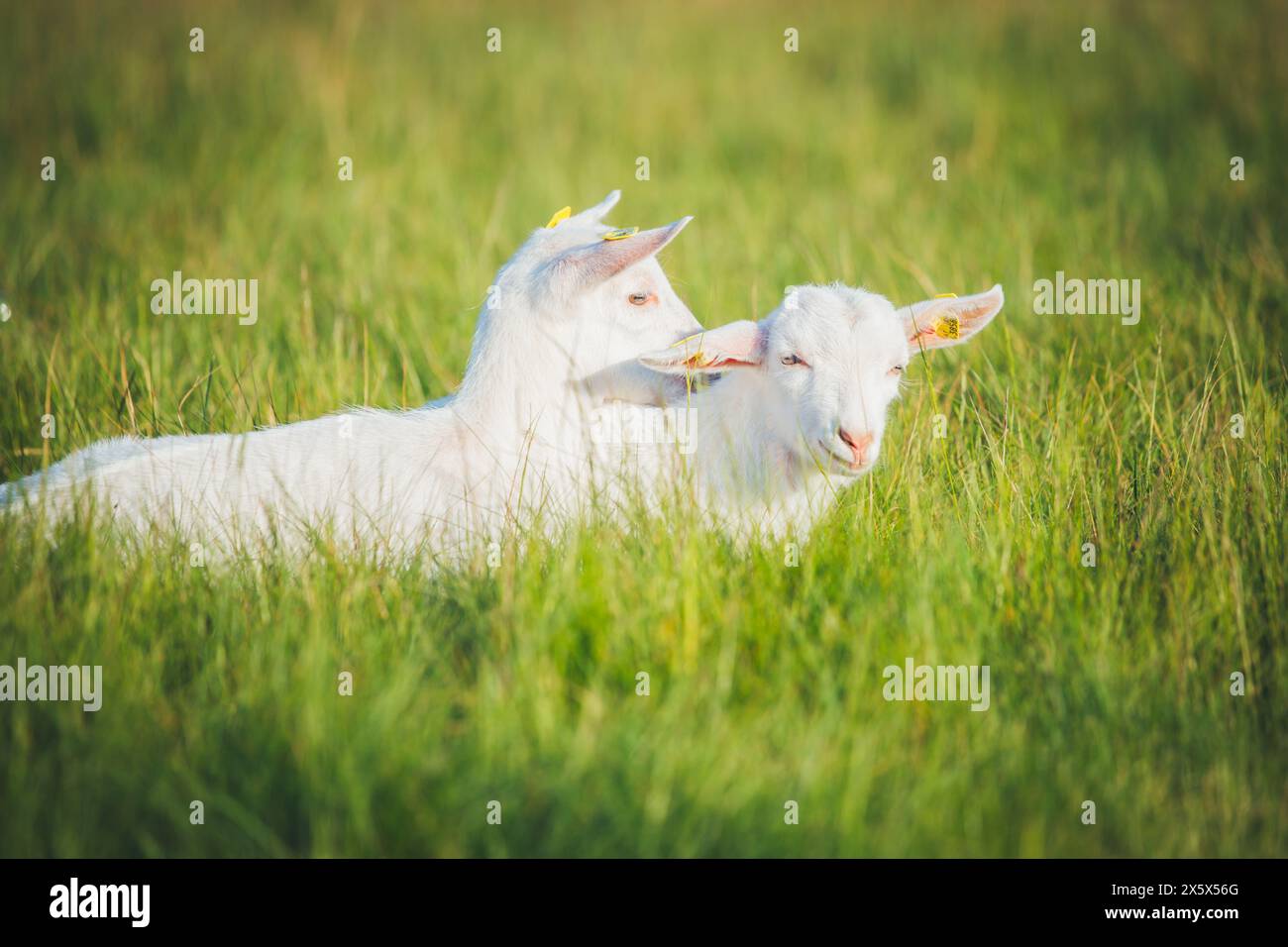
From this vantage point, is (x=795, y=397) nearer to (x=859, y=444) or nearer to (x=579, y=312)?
(x=859, y=444)

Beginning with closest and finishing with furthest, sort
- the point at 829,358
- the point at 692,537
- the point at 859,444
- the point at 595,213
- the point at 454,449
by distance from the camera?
the point at 692,537 → the point at 859,444 → the point at 829,358 → the point at 454,449 → the point at 595,213

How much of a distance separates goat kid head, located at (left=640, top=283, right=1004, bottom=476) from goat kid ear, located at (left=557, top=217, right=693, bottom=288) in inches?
11.9

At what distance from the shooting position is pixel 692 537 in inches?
131

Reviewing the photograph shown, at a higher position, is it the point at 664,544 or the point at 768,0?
the point at 768,0

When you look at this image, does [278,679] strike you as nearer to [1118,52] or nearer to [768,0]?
[1118,52]

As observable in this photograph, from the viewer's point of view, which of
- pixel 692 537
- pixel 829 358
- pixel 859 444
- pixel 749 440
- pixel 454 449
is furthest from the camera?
pixel 749 440

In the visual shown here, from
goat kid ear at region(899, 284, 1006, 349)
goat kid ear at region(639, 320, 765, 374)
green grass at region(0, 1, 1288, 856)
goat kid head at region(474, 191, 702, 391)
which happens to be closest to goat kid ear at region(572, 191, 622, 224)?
goat kid head at region(474, 191, 702, 391)

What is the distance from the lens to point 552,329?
Result: 4047mm

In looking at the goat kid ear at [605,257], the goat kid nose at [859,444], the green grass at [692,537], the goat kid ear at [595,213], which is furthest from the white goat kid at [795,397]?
the goat kid ear at [595,213]

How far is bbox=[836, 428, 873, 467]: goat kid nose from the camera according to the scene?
11.9 ft

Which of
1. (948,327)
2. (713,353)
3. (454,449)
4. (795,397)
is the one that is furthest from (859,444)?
(454,449)

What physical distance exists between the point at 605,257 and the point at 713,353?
1.47 feet

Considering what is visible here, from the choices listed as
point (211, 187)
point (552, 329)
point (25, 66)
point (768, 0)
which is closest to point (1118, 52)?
point (768, 0)

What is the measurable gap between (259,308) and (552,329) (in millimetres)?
2719
